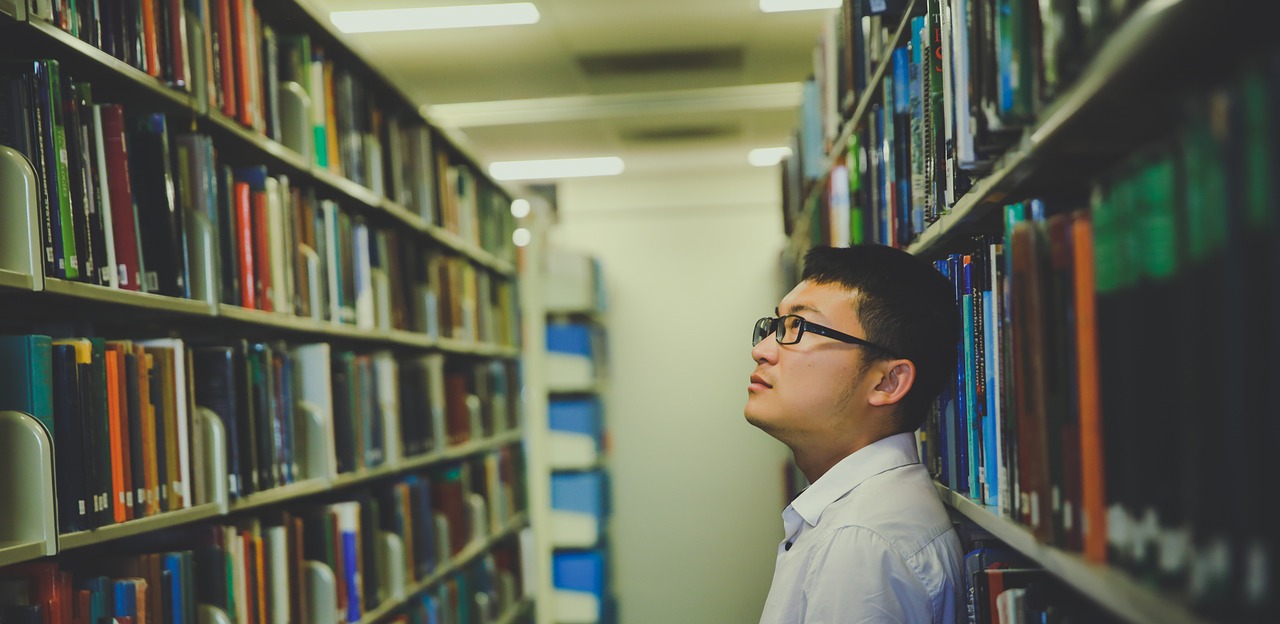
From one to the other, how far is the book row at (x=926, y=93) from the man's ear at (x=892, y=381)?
0.23 m

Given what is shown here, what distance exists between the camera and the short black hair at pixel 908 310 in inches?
61.2

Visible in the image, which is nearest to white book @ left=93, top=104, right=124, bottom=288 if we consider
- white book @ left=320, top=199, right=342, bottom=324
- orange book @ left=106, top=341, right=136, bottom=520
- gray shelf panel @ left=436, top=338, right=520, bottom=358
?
orange book @ left=106, top=341, right=136, bottom=520

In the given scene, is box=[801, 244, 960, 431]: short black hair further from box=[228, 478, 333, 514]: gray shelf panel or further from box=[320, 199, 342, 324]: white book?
box=[320, 199, 342, 324]: white book

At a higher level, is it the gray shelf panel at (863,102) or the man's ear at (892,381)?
the gray shelf panel at (863,102)

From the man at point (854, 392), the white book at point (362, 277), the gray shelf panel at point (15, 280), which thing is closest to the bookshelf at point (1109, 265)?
the man at point (854, 392)

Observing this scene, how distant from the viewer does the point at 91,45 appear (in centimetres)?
156

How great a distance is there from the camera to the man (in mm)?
1422

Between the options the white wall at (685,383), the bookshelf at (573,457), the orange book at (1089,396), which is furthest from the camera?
the white wall at (685,383)

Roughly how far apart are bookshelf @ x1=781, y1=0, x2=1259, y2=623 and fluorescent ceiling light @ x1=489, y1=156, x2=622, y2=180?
442 centimetres

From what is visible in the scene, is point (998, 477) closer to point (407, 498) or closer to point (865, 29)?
point (865, 29)

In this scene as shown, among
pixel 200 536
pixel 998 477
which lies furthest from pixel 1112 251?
pixel 200 536

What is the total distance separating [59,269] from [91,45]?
37 centimetres

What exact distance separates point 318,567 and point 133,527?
2.54 ft

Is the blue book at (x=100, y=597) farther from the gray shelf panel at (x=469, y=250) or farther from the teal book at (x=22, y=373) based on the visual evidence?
the gray shelf panel at (x=469, y=250)
